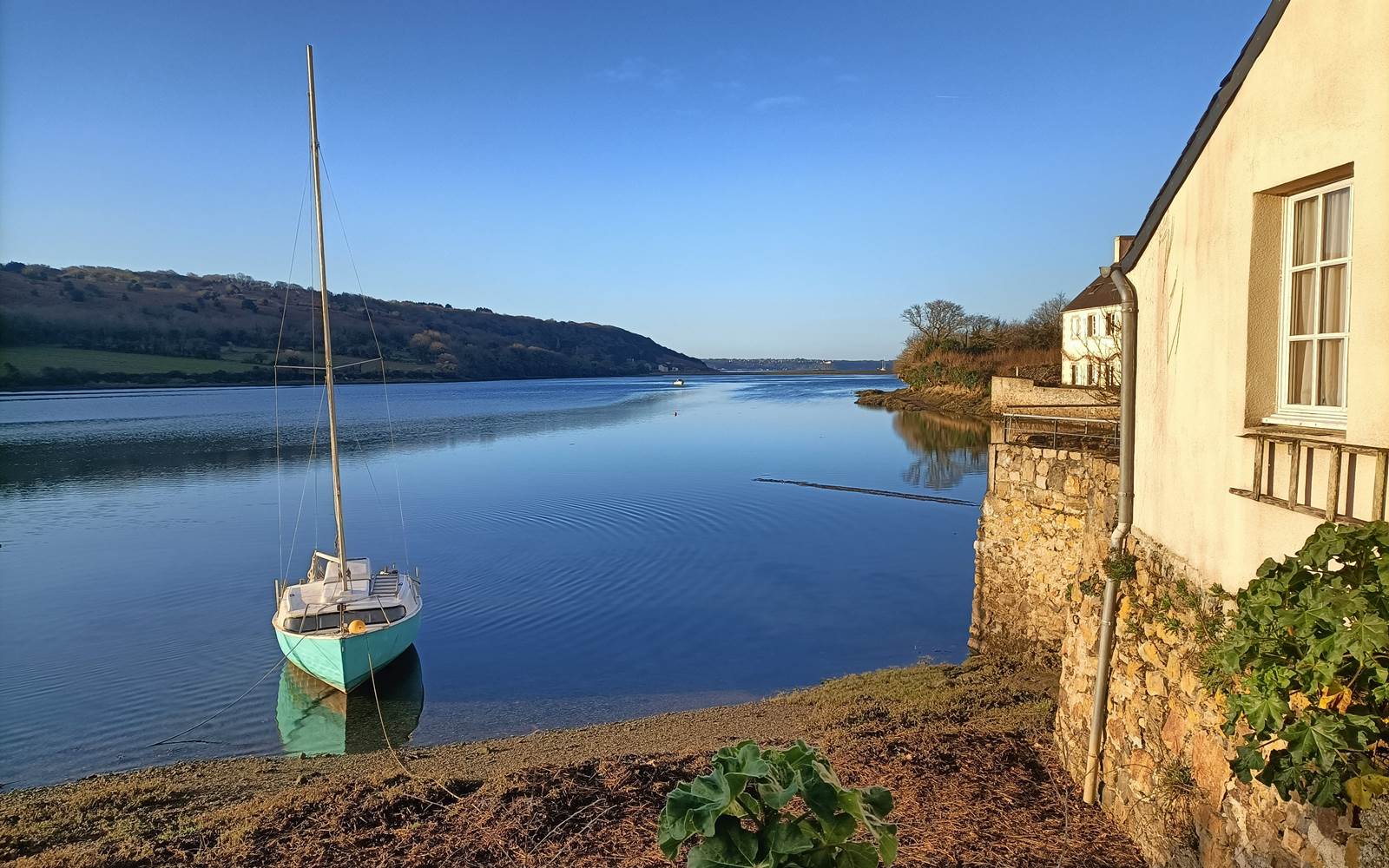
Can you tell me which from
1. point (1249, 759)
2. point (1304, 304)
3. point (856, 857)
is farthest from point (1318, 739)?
point (1304, 304)

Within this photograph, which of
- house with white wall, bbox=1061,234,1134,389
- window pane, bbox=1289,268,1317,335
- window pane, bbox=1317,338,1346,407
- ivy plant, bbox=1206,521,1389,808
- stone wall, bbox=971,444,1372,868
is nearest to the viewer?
ivy plant, bbox=1206,521,1389,808

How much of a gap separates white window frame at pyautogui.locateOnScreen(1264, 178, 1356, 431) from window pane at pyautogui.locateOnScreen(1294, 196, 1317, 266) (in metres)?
0.02

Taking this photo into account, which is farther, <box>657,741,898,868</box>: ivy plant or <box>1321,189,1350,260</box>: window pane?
<box>1321,189,1350,260</box>: window pane

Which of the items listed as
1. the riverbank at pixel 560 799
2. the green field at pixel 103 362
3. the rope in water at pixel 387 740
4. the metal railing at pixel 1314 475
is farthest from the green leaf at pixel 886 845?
the green field at pixel 103 362

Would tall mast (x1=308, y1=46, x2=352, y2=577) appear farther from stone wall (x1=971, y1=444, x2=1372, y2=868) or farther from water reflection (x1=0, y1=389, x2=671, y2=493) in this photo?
water reflection (x1=0, y1=389, x2=671, y2=493)

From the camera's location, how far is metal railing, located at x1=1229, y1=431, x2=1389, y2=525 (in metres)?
3.25

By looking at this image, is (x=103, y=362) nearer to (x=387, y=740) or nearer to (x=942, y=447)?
(x=942, y=447)

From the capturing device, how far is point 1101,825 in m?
5.98

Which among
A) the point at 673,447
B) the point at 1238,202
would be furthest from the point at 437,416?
the point at 1238,202

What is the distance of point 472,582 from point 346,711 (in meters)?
6.69

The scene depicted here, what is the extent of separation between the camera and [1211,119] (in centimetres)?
455

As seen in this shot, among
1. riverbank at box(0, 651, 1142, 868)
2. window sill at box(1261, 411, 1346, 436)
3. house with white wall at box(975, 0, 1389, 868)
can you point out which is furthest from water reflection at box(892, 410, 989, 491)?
window sill at box(1261, 411, 1346, 436)

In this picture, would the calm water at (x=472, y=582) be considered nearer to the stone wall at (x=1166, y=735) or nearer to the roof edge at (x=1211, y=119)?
the stone wall at (x=1166, y=735)

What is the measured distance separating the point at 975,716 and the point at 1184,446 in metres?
5.30
